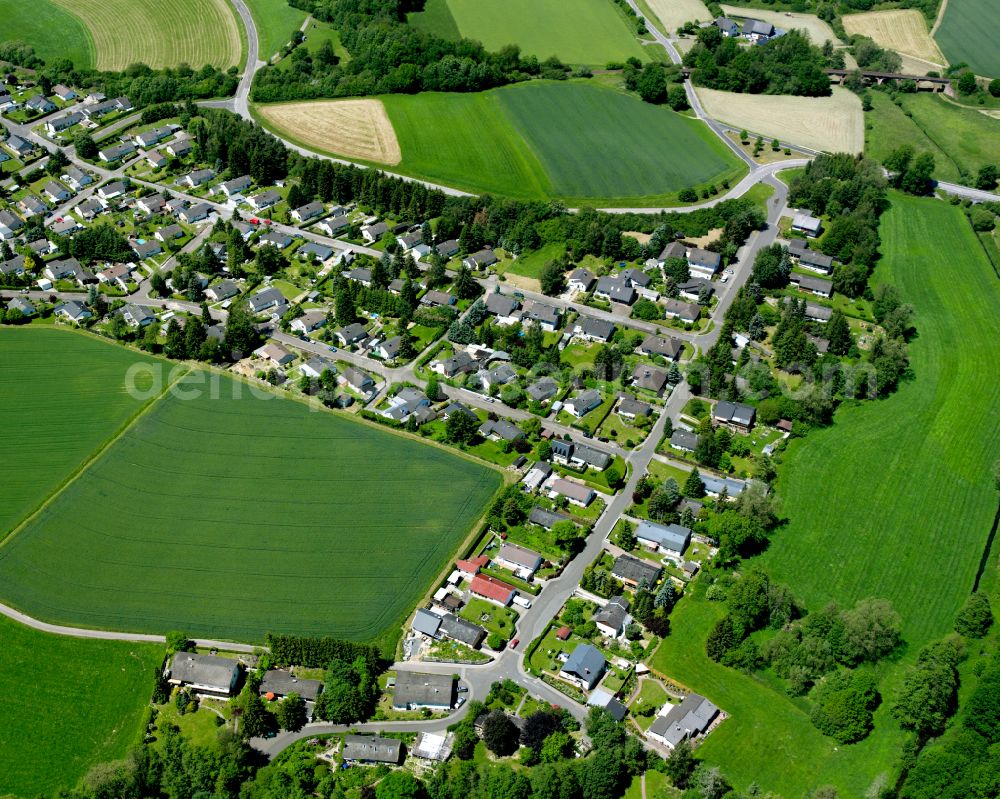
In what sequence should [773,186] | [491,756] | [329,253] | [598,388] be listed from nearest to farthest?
1. [491,756]
2. [598,388]
3. [329,253]
4. [773,186]

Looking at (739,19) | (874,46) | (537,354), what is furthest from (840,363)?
(739,19)

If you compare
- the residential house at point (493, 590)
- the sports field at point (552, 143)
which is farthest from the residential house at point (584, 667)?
the sports field at point (552, 143)

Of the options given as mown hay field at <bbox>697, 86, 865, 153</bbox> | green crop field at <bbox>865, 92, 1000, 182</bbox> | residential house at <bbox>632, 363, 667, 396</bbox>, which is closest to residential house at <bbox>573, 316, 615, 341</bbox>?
residential house at <bbox>632, 363, 667, 396</bbox>

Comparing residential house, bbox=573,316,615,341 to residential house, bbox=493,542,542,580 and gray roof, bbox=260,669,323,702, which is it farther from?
gray roof, bbox=260,669,323,702

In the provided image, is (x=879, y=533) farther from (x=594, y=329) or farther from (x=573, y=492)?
(x=594, y=329)

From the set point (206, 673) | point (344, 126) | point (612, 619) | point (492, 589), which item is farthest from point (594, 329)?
point (344, 126)

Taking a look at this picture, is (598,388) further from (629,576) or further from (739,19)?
(739,19)

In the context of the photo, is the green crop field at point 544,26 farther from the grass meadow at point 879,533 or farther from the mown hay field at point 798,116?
the grass meadow at point 879,533
